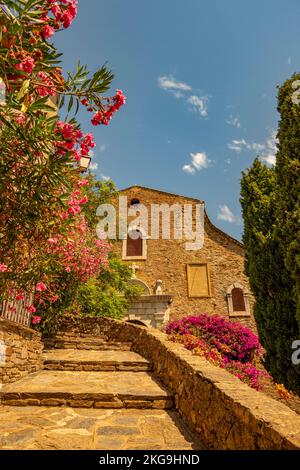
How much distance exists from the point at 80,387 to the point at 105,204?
1110cm

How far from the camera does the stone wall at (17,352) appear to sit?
4617mm

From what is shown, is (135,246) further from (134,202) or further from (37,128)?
(37,128)

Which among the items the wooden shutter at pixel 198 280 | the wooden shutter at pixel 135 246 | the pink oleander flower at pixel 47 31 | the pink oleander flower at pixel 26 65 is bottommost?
the wooden shutter at pixel 198 280

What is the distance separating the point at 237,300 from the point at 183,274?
9.99 feet

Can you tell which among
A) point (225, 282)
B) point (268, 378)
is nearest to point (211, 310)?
point (225, 282)

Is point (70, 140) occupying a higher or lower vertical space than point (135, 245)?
lower

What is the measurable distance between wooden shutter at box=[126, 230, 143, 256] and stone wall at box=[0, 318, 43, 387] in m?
10.1

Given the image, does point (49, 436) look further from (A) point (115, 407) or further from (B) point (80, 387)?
(B) point (80, 387)

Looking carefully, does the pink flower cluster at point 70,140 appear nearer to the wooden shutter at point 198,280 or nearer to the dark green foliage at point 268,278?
the dark green foliage at point 268,278

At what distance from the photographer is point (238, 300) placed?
1480 centimetres

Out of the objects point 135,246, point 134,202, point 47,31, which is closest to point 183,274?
point 135,246

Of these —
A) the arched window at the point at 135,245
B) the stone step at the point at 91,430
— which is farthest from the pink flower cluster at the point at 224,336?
the stone step at the point at 91,430

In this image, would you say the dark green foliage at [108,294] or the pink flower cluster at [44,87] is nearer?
the pink flower cluster at [44,87]

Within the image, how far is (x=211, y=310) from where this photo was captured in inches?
570
